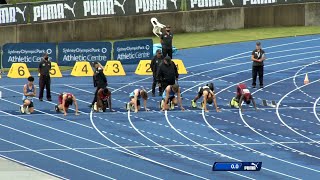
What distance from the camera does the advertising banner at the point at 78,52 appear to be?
4244 cm

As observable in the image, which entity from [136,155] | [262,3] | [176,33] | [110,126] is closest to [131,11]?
[176,33]

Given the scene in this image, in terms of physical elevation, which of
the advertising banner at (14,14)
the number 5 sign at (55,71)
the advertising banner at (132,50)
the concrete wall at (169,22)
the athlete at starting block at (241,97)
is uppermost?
the advertising banner at (14,14)

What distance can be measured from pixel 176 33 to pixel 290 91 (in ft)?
47.5

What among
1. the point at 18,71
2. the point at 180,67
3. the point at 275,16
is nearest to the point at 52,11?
the point at 18,71

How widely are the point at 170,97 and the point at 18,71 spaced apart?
843cm

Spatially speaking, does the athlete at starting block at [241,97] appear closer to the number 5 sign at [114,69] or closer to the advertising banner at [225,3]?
the number 5 sign at [114,69]

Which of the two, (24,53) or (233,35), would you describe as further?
(233,35)

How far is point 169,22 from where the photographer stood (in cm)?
5119

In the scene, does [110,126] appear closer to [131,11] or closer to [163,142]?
[163,142]

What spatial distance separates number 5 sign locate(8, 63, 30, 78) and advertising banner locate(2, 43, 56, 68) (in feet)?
2.71

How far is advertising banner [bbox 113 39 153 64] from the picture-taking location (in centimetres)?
4295

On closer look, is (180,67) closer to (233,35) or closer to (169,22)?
(233,35)

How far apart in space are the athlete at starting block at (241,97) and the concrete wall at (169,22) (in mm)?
14676

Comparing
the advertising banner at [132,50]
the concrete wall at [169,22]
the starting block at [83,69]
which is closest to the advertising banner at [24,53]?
the starting block at [83,69]
